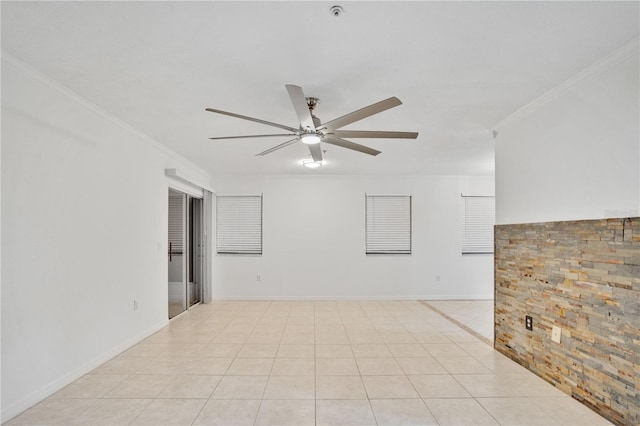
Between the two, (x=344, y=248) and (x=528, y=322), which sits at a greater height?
(x=344, y=248)

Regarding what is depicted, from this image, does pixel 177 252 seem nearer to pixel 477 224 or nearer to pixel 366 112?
pixel 366 112

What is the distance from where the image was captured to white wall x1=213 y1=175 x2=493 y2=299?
7043 millimetres

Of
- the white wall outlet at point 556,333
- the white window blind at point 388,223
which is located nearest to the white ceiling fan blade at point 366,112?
the white wall outlet at point 556,333

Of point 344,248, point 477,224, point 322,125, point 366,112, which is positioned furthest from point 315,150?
point 477,224

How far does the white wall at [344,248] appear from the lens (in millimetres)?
7043

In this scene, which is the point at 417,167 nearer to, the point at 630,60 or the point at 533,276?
the point at 533,276

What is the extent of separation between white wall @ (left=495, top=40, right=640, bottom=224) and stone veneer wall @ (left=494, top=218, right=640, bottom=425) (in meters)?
0.16

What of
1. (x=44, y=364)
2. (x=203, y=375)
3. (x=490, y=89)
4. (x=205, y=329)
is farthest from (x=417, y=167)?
(x=44, y=364)

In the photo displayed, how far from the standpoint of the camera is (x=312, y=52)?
2340 mm

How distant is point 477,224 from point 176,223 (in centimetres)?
567

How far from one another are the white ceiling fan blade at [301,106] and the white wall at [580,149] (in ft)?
6.77

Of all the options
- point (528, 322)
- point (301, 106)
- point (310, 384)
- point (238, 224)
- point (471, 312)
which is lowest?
point (471, 312)

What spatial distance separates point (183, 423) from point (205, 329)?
2459 millimetres

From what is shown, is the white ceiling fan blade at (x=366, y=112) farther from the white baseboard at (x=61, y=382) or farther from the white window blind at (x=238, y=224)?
the white window blind at (x=238, y=224)
